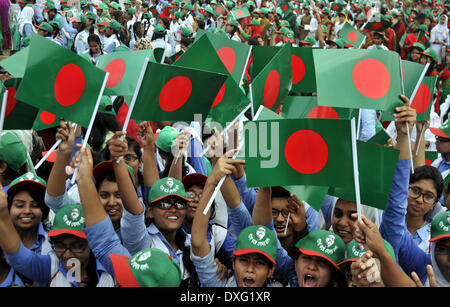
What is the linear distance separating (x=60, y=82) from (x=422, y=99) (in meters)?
3.24

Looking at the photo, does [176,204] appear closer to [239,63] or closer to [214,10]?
[239,63]

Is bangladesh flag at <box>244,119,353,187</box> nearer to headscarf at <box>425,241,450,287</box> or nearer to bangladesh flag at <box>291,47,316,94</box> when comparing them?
headscarf at <box>425,241,450,287</box>

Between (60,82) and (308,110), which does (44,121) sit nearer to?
(60,82)

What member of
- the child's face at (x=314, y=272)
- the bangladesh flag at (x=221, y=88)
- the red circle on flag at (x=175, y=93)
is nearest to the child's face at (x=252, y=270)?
the child's face at (x=314, y=272)

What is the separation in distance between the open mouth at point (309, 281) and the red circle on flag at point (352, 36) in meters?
7.75

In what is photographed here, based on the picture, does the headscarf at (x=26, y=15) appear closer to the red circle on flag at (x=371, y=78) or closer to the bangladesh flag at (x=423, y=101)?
the bangladesh flag at (x=423, y=101)

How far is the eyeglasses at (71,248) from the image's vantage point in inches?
138

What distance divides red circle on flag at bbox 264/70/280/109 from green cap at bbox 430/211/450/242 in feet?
6.21

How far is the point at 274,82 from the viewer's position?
4.87 metres

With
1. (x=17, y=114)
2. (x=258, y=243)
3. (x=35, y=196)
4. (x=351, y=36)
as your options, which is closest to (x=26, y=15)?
(x=351, y=36)

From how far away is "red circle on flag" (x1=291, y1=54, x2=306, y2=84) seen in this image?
572cm

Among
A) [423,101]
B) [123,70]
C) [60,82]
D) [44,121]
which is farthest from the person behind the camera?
[423,101]

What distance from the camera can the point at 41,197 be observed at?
3.89 meters

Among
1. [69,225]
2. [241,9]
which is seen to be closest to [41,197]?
[69,225]
